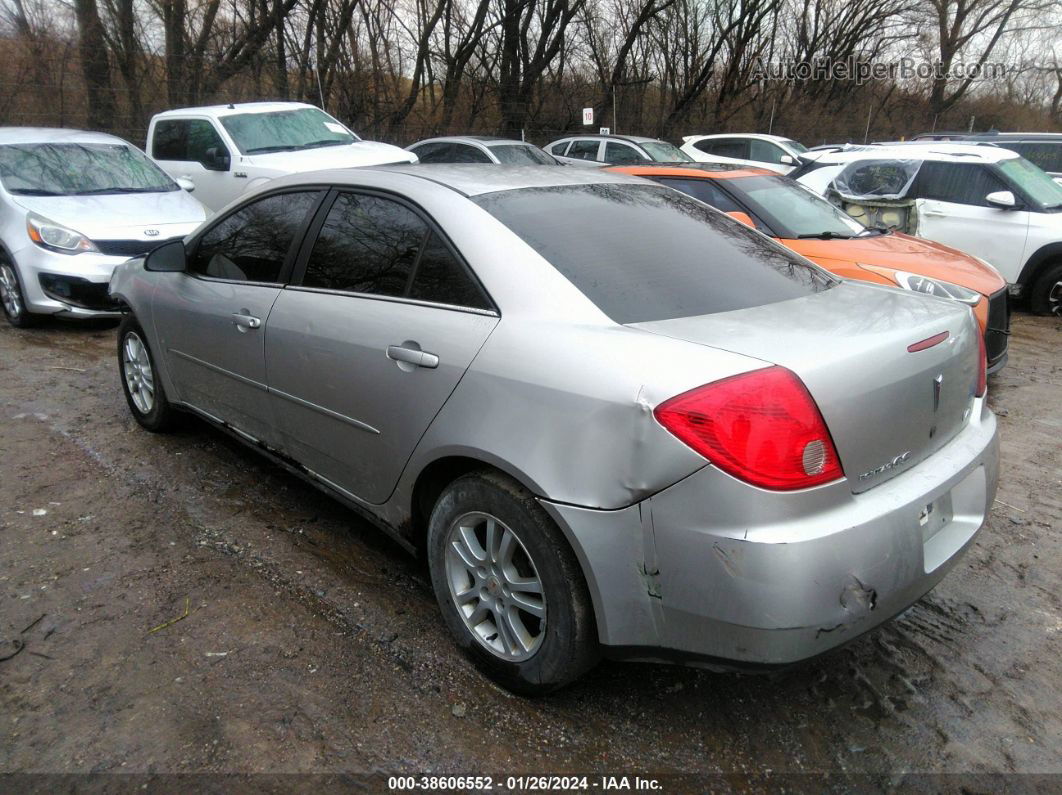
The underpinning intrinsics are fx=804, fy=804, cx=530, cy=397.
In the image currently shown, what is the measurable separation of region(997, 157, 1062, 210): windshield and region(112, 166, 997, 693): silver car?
6437 millimetres

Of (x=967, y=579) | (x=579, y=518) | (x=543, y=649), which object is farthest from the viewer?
(x=967, y=579)

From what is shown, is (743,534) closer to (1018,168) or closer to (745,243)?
(745,243)

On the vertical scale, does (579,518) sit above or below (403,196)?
below

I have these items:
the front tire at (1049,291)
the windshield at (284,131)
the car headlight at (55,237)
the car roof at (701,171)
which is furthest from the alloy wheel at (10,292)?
the front tire at (1049,291)

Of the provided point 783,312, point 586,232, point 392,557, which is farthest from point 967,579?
point 392,557

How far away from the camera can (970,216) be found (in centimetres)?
815

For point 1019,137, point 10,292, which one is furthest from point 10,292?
point 1019,137

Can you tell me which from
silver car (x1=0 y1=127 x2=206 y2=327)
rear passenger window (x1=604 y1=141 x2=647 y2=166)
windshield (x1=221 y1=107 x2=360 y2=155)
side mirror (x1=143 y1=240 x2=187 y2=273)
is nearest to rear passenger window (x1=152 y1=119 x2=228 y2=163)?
windshield (x1=221 y1=107 x2=360 y2=155)

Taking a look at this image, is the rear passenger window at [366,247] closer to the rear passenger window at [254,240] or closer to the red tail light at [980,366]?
the rear passenger window at [254,240]

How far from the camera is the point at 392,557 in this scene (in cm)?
343

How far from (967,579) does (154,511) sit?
11.8 ft

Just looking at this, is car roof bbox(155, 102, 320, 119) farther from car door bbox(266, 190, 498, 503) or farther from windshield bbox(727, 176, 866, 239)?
car door bbox(266, 190, 498, 503)

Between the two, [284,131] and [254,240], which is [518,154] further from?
[254,240]

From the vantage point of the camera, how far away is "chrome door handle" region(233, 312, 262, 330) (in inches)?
134
